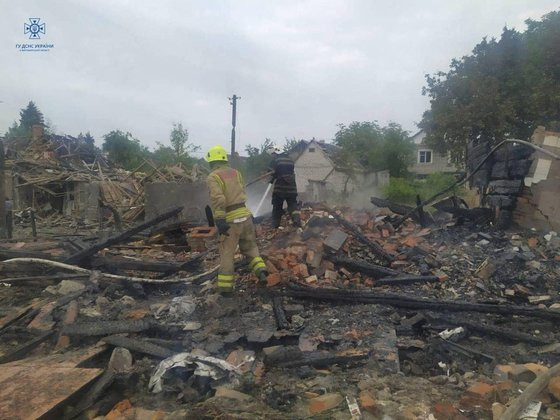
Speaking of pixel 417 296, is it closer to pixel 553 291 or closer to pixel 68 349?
pixel 553 291

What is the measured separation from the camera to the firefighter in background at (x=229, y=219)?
5453 millimetres

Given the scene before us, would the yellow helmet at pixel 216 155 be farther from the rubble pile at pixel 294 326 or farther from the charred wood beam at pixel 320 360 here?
the charred wood beam at pixel 320 360

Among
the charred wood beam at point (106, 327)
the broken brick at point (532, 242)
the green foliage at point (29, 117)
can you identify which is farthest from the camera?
the green foliage at point (29, 117)

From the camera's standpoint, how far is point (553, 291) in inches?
224

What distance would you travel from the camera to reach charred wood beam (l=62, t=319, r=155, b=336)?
420 cm

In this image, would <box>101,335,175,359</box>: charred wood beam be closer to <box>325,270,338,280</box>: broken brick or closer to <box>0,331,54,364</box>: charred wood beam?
<box>0,331,54,364</box>: charred wood beam

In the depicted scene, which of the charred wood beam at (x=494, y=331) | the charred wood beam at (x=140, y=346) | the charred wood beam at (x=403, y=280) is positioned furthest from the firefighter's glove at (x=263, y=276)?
the charred wood beam at (x=494, y=331)

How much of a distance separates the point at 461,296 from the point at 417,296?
2.27 ft

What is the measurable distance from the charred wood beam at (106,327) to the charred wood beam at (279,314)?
135 centimetres

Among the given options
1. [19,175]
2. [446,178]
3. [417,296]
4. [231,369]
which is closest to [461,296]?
[417,296]

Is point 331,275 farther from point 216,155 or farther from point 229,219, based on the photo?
point 216,155

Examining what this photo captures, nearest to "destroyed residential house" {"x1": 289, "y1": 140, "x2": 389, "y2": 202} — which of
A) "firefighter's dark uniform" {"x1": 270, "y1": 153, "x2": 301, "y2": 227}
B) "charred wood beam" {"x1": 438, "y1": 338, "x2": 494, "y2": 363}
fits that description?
"firefighter's dark uniform" {"x1": 270, "y1": 153, "x2": 301, "y2": 227}

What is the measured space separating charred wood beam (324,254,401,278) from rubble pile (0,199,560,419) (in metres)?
0.02

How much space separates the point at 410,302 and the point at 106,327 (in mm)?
3437
